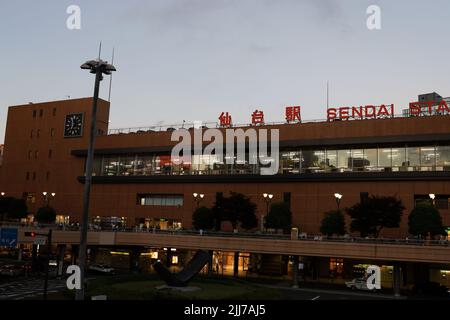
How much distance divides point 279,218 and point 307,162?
1172 centimetres

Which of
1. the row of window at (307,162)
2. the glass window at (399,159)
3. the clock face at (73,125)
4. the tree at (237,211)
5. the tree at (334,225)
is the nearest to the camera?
the tree at (334,225)

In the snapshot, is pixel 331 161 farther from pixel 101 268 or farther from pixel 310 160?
pixel 101 268

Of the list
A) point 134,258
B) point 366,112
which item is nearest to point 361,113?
point 366,112

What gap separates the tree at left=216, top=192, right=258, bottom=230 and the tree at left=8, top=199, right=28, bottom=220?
3727 centimetres

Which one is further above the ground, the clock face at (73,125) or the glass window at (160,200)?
the clock face at (73,125)

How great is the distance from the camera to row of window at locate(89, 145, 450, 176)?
61.7 m

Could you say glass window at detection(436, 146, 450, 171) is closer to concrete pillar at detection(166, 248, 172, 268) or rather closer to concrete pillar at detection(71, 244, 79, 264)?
concrete pillar at detection(166, 248, 172, 268)

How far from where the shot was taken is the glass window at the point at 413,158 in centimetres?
6167

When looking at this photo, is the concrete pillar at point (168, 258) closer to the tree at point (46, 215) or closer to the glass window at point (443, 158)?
the tree at point (46, 215)

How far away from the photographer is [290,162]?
6938 centimetres

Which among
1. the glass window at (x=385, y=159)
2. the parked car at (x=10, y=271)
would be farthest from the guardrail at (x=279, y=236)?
the glass window at (x=385, y=159)
